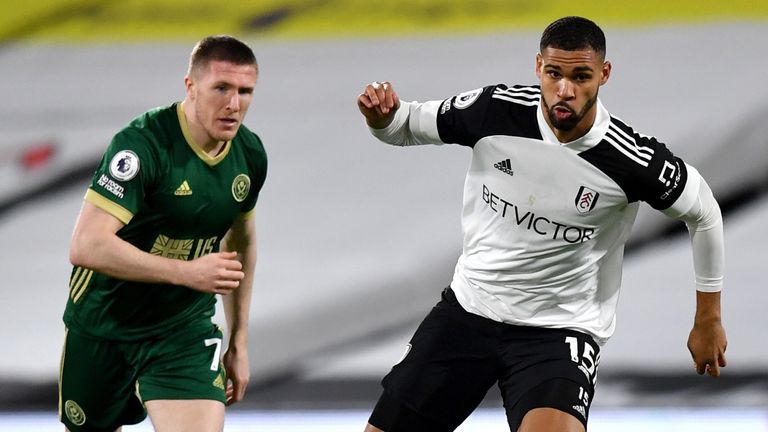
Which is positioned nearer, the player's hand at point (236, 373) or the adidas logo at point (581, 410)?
the adidas logo at point (581, 410)

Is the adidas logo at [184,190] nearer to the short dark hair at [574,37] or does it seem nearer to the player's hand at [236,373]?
the player's hand at [236,373]

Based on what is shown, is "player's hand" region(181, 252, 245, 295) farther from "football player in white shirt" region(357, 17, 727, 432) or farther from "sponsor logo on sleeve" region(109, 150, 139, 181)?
"football player in white shirt" region(357, 17, 727, 432)

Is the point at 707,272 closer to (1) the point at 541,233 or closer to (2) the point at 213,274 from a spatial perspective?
(1) the point at 541,233

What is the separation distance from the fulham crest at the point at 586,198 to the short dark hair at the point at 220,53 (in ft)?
3.75

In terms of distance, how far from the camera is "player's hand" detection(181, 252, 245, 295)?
10.6 feet

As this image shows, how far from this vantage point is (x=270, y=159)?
7.07 metres

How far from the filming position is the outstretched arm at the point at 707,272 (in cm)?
374

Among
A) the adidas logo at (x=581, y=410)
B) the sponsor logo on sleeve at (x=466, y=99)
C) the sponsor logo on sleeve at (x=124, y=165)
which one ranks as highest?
the sponsor logo on sleeve at (x=466, y=99)

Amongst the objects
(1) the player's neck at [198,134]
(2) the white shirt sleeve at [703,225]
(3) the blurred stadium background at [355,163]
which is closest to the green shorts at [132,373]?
(1) the player's neck at [198,134]

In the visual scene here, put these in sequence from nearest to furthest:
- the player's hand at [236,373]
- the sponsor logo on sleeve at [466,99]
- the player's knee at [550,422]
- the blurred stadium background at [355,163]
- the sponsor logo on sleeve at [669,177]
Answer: the player's knee at [550,422], the sponsor logo on sleeve at [669,177], the sponsor logo on sleeve at [466,99], the player's hand at [236,373], the blurred stadium background at [355,163]

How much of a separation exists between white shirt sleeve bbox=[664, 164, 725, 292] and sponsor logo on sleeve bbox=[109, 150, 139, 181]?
172cm

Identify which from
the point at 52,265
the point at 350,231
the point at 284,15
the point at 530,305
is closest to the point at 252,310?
the point at 350,231

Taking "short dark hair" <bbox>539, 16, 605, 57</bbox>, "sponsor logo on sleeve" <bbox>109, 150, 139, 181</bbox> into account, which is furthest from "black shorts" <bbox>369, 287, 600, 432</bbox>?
"sponsor logo on sleeve" <bbox>109, 150, 139, 181</bbox>

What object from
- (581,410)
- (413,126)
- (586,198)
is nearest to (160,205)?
(413,126)
